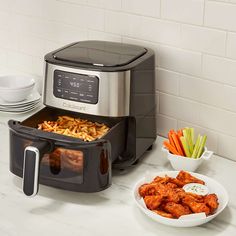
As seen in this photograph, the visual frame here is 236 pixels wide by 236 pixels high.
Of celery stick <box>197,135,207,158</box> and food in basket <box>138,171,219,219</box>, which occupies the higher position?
celery stick <box>197,135,207,158</box>

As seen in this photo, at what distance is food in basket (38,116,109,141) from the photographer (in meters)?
1.52

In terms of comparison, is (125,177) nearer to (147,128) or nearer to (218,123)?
(147,128)

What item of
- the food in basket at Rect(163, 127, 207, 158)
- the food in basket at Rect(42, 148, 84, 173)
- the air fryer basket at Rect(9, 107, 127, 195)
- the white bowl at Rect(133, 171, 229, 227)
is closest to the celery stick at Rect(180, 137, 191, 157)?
the food in basket at Rect(163, 127, 207, 158)

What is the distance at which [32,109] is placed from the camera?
1.98 metres

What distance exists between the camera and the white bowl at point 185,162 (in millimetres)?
1543

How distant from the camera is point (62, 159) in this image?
1409mm

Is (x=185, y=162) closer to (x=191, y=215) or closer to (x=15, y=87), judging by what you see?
(x=191, y=215)

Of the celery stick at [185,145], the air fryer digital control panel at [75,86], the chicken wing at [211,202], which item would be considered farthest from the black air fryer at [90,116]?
the chicken wing at [211,202]

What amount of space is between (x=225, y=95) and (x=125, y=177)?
36 cm

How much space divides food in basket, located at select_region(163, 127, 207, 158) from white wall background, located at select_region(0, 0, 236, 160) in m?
0.11

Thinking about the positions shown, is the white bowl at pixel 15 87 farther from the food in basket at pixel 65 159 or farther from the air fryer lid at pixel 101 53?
the food in basket at pixel 65 159

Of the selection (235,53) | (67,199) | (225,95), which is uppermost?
(235,53)

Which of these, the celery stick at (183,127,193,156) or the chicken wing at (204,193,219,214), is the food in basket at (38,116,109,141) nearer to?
the celery stick at (183,127,193,156)

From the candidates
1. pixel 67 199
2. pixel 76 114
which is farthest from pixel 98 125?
pixel 67 199
